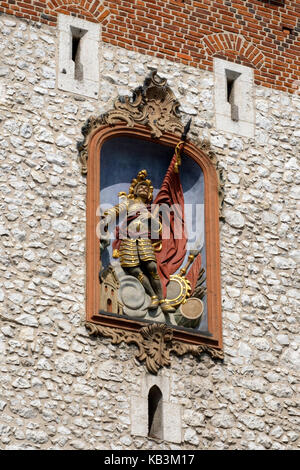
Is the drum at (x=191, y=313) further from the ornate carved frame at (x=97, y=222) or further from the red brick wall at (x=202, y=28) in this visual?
the red brick wall at (x=202, y=28)

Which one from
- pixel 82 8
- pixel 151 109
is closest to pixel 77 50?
pixel 82 8

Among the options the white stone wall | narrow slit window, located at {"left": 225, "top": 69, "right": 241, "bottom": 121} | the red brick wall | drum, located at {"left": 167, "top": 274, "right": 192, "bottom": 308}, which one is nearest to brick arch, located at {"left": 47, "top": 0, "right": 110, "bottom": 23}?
the red brick wall

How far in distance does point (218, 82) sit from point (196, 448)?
192 inches

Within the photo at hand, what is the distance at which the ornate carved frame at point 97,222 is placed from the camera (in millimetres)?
18344

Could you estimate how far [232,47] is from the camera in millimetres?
20781

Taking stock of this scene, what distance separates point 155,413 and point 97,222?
233 centimetres

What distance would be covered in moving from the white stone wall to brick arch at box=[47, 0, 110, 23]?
0.35 metres

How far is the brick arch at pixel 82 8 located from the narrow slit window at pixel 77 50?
0.23 metres

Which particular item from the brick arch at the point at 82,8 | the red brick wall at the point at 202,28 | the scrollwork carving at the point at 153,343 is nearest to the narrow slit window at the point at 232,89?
the red brick wall at the point at 202,28

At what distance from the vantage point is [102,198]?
63.8 ft

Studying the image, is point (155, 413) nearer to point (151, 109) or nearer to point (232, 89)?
point (151, 109)

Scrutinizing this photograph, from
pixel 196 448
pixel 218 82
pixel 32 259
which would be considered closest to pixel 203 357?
pixel 196 448

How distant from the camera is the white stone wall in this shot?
17672 mm

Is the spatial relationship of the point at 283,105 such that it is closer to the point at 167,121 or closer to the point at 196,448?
the point at 167,121
